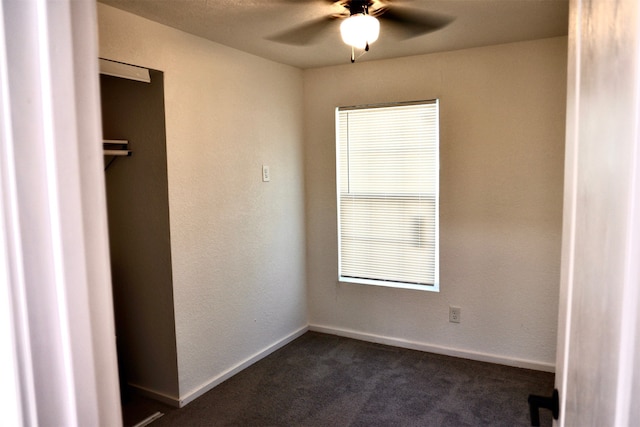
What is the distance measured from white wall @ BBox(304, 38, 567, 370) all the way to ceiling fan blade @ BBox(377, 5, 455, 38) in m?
0.65

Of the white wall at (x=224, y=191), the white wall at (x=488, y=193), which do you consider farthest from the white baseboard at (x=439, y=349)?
the white wall at (x=224, y=191)

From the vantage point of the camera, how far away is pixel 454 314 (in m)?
3.42

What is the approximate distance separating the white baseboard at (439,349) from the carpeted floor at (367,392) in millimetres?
58

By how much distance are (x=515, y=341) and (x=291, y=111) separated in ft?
8.30

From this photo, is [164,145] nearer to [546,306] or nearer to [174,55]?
[174,55]

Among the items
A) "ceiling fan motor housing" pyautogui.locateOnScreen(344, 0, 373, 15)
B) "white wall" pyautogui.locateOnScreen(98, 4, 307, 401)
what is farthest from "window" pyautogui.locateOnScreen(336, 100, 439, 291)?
"ceiling fan motor housing" pyautogui.locateOnScreen(344, 0, 373, 15)

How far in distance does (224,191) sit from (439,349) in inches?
82.9

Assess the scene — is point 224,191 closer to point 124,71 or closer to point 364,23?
point 124,71

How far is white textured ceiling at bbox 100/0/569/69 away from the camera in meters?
2.24

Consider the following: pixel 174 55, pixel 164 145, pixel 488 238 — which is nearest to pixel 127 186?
pixel 164 145

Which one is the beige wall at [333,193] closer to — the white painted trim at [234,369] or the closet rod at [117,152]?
the white painted trim at [234,369]

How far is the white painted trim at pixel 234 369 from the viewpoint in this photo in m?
2.79

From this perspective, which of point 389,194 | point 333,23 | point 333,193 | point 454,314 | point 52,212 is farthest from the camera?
point 333,193

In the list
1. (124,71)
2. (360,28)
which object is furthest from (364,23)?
(124,71)
